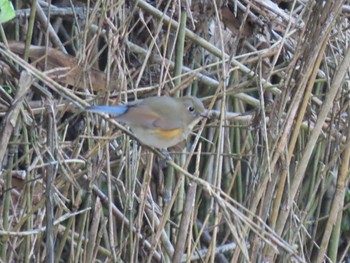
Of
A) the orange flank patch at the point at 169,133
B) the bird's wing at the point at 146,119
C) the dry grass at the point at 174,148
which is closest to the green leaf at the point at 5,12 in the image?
Result: the dry grass at the point at 174,148

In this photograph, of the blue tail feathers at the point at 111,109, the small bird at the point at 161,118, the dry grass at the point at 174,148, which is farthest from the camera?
the small bird at the point at 161,118

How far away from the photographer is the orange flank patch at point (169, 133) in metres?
2.65

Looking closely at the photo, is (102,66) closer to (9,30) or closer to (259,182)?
(9,30)

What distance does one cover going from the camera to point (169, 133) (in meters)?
2.68

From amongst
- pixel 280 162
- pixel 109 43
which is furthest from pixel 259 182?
pixel 109 43

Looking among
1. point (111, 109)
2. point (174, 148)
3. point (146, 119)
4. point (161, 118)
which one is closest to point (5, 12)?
point (111, 109)

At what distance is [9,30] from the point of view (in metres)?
3.81

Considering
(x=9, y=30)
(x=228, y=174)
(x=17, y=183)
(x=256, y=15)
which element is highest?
(x=256, y=15)

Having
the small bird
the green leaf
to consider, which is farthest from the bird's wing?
the green leaf

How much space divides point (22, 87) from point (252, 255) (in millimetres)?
943

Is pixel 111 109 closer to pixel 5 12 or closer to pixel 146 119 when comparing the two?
pixel 146 119

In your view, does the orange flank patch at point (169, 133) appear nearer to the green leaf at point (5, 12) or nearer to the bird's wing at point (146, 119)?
the bird's wing at point (146, 119)

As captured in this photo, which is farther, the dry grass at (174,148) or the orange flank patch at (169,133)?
the orange flank patch at (169,133)

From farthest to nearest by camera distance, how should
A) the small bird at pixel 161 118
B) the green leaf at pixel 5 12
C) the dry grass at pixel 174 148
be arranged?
the small bird at pixel 161 118, the dry grass at pixel 174 148, the green leaf at pixel 5 12
